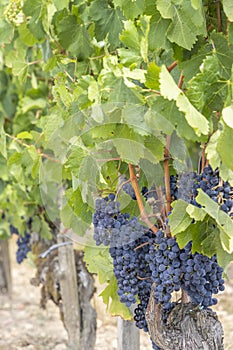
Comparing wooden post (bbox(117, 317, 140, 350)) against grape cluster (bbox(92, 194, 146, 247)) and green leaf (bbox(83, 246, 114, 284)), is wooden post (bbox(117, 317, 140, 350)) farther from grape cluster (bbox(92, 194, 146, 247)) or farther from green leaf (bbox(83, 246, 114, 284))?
grape cluster (bbox(92, 194, 146, 247))

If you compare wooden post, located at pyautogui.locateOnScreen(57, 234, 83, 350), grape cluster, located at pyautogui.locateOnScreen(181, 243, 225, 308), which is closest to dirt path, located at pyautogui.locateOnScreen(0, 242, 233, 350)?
wooden post, located at pyautogui.locateOnScreen(57, 234, 83, 350)

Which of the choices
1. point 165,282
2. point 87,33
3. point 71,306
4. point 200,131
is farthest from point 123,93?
point 71,306

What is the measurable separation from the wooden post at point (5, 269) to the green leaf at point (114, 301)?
331cm

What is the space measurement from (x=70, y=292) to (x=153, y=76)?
233 cm

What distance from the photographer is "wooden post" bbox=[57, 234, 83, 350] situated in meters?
3.75

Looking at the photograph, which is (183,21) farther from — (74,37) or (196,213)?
(74,37)

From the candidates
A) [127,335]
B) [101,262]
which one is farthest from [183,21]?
[127,335]

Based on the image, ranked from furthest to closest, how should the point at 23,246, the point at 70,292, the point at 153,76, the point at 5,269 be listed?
the point at 5,269 < the point at 23,246 < the point at 70,292 < the point at 153,76

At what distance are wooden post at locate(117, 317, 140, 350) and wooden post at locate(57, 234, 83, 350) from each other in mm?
901

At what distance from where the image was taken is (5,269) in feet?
18.9

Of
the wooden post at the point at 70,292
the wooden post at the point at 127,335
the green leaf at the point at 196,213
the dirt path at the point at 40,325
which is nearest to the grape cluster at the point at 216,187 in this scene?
the green leaf at the point at 196,213

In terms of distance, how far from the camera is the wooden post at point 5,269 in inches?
225

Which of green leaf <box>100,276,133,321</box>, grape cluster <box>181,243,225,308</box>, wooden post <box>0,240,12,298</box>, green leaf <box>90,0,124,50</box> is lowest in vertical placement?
grape cluster <box>181,243,225,308</box>

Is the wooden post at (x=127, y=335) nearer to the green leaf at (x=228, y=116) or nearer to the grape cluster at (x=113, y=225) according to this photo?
the grape cluster at (x=113, y=225)
